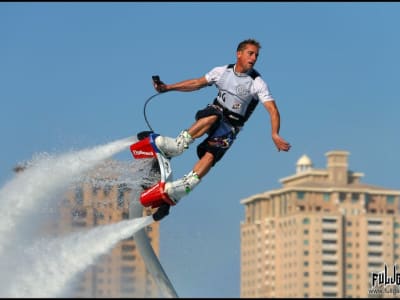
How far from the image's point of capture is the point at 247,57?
21.2m

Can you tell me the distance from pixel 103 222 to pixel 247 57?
5.04 m

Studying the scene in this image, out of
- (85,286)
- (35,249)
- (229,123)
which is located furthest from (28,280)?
(229,123)

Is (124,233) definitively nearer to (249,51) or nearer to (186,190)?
(186,190)

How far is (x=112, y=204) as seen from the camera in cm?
2445

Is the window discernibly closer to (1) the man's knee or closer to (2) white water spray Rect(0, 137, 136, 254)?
(2) white water spray Rect(0, 137, 136, 254)

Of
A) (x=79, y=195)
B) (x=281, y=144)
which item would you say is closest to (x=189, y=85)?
(x=281, y=144)

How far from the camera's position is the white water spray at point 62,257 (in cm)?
2127

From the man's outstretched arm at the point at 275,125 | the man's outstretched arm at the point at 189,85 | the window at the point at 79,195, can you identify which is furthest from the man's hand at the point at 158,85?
the window at the point at 79,195

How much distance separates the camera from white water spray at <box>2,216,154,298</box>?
2127 centimetres

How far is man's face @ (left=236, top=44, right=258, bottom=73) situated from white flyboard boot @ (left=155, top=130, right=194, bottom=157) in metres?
1.51

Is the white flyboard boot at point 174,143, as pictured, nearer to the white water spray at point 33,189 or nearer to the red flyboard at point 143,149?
the red flyboard at point 143,149

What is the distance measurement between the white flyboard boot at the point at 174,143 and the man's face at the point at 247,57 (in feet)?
4.95

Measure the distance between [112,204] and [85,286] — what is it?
1.67 m

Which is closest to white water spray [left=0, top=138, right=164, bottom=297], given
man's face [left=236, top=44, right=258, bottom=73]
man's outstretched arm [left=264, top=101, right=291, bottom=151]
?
man's face [left=236, top=44, right=258, bottom=73]
